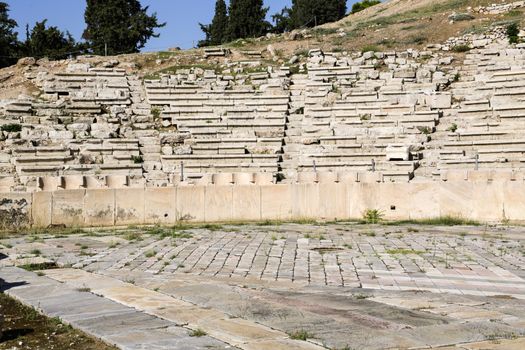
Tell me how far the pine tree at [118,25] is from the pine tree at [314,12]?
59.2ft

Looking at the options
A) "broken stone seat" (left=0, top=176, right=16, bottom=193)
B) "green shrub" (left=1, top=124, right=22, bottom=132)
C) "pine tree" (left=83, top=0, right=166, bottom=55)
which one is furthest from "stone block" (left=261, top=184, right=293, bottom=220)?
"pine tree" (left=83, top=0, right=166, bottom=55)

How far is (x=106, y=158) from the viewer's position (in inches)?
799

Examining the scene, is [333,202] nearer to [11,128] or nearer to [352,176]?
[352,176]

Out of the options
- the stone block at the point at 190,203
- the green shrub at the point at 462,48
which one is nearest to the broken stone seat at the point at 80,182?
the stone block at the point at 190,203

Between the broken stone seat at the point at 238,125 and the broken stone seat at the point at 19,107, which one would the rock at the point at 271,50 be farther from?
the broken stone seat at the point at 19,107

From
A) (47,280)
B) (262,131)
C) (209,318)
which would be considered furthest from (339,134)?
(209,318)

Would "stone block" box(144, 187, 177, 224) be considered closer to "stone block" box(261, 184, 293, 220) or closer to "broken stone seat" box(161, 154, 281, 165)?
"stone block" box(261, 184, 293, 220)

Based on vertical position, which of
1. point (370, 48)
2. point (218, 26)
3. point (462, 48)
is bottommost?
point (462, 48)

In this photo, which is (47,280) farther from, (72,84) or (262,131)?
(72,84)

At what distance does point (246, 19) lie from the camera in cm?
5400

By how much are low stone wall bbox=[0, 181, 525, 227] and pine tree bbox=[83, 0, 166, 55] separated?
29.5 metres

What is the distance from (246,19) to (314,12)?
903 cm

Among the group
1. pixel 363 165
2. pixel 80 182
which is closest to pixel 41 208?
pixel 80 182

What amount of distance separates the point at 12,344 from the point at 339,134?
16.7 meters
